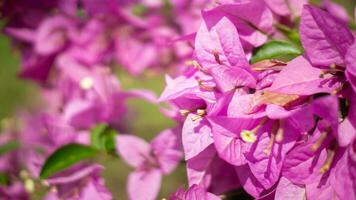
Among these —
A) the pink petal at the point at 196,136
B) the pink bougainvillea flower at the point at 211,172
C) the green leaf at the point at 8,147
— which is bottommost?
the green leaf at the point at 8,147

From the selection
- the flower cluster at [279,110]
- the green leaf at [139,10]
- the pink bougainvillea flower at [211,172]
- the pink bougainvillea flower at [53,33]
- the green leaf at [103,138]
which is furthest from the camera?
the green leaf at [139,10]

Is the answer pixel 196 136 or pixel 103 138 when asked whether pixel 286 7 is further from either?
pixel 103 138

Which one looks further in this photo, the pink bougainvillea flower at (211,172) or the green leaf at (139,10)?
the green leaf at (139,10)

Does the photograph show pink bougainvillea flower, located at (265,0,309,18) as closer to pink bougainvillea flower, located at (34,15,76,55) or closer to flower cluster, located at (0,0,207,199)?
flower cluster, located at (0,0,207,199)

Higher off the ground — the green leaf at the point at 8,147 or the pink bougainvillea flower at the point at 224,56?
the pink bougainvillea flower at the point at 224,56

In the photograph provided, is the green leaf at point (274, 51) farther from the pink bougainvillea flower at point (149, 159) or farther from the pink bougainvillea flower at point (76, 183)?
the pink bougainvillea flower at point (76, 183)

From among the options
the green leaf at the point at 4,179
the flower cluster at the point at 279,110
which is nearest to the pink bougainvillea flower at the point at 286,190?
the flower cluster at the point at 279,110

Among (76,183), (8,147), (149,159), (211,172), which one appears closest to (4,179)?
(8,147)
